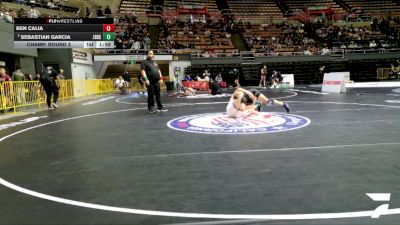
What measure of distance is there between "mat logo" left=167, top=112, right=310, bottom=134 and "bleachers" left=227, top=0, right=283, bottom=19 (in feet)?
94.0

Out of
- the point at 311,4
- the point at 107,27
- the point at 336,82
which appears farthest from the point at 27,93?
the point at 311,4

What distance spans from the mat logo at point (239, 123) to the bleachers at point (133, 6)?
26.3 m

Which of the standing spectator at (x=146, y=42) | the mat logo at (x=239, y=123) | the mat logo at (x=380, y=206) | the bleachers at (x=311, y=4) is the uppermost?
the bleachers at (x=311, y=4)

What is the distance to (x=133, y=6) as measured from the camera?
3216 cm

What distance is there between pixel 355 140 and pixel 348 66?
78.6ft

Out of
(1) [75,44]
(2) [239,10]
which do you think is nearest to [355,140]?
(1) [75,44]

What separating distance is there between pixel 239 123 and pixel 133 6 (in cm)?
2859

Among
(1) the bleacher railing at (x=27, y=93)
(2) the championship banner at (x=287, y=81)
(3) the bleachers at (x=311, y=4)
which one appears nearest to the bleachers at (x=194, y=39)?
(2) the championship banner at (x=287, y=81)

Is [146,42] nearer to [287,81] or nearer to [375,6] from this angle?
[287,81]

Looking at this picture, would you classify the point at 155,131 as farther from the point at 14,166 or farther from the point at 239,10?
the point at 239,10

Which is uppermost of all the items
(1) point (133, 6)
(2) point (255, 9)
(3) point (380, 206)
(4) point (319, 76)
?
(2) point (255, 9)

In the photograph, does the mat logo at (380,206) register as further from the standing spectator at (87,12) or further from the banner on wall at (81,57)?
the standing spectator at (87,12)

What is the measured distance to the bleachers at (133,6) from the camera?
3137 cm
